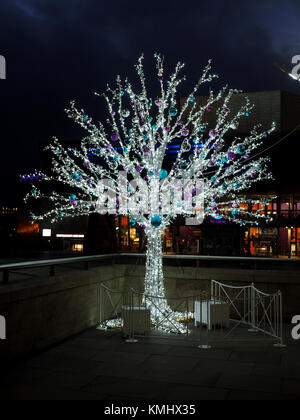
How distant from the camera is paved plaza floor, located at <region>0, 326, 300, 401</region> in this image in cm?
683

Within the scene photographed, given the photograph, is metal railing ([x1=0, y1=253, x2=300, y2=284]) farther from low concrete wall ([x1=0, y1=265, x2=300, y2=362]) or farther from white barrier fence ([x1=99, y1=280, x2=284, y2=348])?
white barrier fence ([x1=99, y1=280, x2=284, y2=348])

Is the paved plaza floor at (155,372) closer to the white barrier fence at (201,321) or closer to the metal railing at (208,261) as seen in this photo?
the white barrier fence at (201,321)

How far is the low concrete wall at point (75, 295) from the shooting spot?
28.6 ft

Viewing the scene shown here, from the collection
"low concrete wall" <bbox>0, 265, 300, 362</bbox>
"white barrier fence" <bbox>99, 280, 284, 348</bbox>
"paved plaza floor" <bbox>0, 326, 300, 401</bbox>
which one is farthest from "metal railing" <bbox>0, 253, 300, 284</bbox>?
"paved plaza floor" <bbox>0, 326, 300, 401</bbox>

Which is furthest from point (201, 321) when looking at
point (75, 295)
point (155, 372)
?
point (75, 295)

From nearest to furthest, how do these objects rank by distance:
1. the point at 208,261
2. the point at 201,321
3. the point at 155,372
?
1. the point at 155,372
2. the point at 201,321
3. the point at 208,261

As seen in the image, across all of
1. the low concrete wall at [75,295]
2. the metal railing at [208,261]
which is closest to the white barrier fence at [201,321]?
the low concrete wall at [75,295]

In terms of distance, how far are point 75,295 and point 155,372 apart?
12.6 ft

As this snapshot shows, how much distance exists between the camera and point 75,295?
11.2 metres

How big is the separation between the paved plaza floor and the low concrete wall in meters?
0.44

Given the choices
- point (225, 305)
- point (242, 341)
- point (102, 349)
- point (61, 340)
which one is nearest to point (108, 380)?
point (102, 349)

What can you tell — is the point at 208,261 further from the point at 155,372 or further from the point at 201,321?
the point at 155,372

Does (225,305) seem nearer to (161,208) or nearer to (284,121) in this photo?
(161,208)

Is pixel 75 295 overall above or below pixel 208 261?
below
